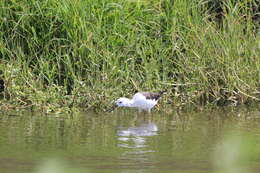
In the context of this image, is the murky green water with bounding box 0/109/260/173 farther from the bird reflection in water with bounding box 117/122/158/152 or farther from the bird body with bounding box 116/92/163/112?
the bird body with bounding box 116/92/163/112

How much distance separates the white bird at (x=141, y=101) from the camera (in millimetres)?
11258

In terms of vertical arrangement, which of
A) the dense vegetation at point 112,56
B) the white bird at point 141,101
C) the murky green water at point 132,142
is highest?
the dense vegetation at point 112,56

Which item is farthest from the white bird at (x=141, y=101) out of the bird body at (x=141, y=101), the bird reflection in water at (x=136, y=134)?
the bird reflection in water at (x=136, y=134)

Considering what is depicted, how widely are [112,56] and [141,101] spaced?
1119 millimetres

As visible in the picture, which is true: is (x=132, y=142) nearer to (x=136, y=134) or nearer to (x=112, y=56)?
(x=136, y=134)

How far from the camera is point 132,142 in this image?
9.57m

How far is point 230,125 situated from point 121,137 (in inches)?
64.2

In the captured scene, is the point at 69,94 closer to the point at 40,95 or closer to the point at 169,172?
the point at 40,95

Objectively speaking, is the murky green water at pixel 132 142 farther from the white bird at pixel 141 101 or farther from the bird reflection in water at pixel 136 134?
the white bird at pixel 141 101

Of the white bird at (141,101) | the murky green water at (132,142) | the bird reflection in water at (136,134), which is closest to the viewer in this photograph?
the murky green water at (132,142)

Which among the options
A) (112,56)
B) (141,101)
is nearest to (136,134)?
(141,101)

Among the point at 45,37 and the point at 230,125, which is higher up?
the point at 45,37

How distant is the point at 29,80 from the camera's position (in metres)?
11.9

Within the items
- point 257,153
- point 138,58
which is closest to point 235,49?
point 138,58
